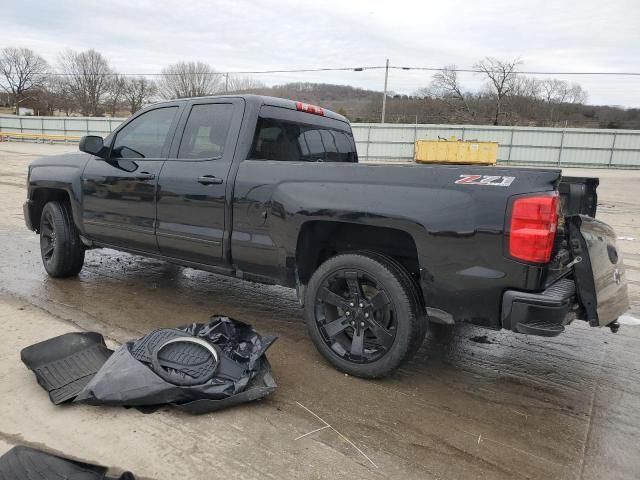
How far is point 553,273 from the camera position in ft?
8.87

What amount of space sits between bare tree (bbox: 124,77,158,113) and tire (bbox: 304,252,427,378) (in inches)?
2680

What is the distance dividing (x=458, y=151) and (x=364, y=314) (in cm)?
2853

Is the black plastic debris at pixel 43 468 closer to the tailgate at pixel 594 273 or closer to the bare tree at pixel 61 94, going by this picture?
the tailgate at pixel 594 273

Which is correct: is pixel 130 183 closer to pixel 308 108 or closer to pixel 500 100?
pixel 308 108

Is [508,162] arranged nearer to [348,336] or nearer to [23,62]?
[348,336]

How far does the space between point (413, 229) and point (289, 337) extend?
62.0 inches

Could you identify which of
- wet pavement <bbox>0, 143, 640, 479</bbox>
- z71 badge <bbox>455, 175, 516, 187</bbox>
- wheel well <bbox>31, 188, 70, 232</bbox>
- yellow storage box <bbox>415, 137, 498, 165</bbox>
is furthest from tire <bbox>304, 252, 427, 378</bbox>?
yellow storage box <bbox>415, 137, 498, 165</bbox>

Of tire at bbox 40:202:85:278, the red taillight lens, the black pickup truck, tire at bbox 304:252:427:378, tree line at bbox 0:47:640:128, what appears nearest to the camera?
the red taillight lens

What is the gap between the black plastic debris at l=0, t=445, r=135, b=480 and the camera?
198 cm

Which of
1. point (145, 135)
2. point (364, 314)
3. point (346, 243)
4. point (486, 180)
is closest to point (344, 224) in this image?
point (346, 243)

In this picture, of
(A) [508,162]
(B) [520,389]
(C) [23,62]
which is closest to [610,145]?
(A) [508,162]

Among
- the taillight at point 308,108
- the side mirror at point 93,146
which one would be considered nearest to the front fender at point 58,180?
the side mirror at point 93,146

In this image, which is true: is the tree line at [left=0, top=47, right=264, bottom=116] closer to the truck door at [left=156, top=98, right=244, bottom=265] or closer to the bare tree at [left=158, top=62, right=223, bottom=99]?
the bare tree at [left=158, top=62, right=223, bottom=99]

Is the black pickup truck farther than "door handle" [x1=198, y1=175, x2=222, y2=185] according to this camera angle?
No
